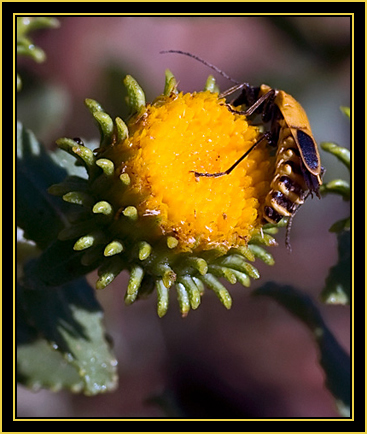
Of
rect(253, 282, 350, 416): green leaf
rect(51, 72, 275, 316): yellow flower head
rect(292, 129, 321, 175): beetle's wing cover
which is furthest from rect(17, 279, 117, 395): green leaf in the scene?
rect(292, 129, 321, 175): beetle's wing cover

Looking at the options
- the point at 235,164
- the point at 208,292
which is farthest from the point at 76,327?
the point at 208,292

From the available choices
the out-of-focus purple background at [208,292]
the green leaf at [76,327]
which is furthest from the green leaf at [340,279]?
the out-of-focus purple background at [208,292]

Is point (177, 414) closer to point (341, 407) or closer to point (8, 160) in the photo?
point (341, 407)

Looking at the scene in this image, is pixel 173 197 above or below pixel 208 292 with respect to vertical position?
above

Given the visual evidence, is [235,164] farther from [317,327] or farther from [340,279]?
[317,327]

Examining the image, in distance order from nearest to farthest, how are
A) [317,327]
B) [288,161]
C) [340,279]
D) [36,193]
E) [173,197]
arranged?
[173,197] < [288,161] < [36,193] < [340,279] < [317,327]

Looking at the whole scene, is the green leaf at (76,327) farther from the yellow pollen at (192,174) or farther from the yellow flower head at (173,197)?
the yellow pollen at (192,174)

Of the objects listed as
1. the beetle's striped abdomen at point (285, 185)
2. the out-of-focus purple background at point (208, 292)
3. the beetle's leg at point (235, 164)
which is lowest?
the out-of-focus purple background at point (208, 292)
